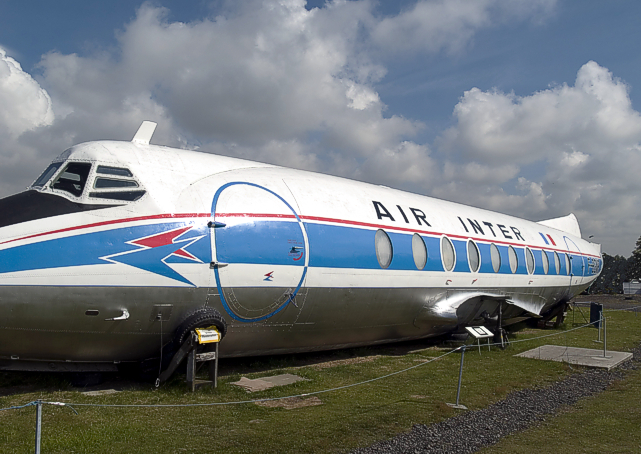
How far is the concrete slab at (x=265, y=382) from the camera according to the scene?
371 inches

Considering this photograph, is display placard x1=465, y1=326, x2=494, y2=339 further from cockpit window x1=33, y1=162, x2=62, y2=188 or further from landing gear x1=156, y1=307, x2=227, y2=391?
cockpit window x1=33, y1=162, x2=62, y2=188

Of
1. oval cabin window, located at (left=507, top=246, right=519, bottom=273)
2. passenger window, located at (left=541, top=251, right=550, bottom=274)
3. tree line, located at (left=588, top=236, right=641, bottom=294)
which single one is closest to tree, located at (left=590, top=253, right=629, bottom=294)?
tree line, located at (left=588, top=236, right=641, bottom=294)

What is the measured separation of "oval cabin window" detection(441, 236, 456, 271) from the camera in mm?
13641

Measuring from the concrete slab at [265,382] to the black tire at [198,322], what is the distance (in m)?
1.46

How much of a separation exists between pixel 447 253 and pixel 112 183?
9.32 metres

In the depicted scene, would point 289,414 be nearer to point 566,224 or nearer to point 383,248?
point 383,248

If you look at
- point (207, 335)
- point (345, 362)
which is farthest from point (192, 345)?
point (345, 362)

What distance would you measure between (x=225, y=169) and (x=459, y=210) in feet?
29.8

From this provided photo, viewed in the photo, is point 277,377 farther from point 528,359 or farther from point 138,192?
point 528,359

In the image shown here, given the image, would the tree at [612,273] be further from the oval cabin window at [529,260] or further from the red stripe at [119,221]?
the red stripe at [119,221]

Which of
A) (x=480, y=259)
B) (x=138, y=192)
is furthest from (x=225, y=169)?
(x=480, y=259)

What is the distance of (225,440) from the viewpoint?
652cm

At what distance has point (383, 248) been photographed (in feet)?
38.5

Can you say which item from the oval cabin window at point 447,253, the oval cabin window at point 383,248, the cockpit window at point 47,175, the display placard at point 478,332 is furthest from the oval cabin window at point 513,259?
the cockpit window at point 47,175
